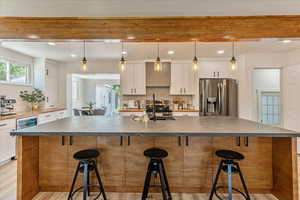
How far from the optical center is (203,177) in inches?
90.0

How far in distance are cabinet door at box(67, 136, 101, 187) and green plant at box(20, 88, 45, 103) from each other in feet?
9.82

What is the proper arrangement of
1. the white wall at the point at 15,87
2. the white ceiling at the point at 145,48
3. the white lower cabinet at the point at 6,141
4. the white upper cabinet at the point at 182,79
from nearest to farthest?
the white lower cabinet at the point at 6,141 < the white ceiling at the point at 145,48 < the white wall at the point at 15,87 < the white upper cabinet at the point at 182,79

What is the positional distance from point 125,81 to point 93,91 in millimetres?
5327

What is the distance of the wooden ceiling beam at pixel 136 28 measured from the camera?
2.48 m

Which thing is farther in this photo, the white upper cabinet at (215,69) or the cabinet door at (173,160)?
the white upper cabinet at (215,69)

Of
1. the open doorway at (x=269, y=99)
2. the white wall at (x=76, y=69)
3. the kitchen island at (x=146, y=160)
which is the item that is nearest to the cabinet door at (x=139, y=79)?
the white wall at (x=76, y=69)

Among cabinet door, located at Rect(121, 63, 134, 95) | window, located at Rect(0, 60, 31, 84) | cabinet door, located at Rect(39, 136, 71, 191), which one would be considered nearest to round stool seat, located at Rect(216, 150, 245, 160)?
cabinet door, located at Rect(39, 136, 71, 191)

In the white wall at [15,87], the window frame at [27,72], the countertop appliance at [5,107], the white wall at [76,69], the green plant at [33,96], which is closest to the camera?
the countertop appliance at [5,107]

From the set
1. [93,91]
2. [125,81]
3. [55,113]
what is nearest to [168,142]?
[125,81]

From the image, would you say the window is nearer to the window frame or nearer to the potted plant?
the window frame

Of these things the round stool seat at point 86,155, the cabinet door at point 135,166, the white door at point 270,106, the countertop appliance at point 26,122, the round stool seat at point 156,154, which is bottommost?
the cabinet door at point 135,166

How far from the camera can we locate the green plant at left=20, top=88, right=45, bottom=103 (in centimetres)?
438

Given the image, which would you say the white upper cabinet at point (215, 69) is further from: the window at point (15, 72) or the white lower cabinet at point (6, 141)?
the window at point (15, 72)

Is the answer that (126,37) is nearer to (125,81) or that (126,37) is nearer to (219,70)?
(125,81)
